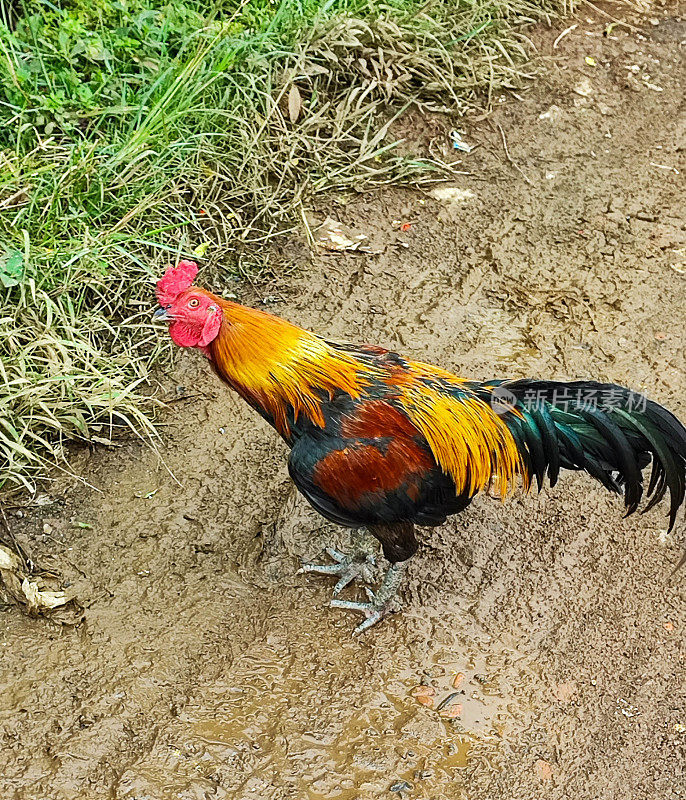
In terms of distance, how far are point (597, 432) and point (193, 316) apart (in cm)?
177

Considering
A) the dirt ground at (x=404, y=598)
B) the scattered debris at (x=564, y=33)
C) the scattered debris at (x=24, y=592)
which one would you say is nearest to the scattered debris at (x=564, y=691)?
the dirt ground at (x=404, y=598)

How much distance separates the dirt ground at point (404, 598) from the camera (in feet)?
12.1

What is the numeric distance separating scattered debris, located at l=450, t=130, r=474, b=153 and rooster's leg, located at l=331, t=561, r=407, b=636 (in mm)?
3683

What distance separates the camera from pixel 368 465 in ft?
12.0

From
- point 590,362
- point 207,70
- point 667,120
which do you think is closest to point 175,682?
point 590,362

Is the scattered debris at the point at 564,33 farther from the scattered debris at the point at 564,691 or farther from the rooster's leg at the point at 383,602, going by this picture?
the scattered debris at the point at 564,691

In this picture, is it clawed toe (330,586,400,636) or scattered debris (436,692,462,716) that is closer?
scattered debris (436,692,462,716)

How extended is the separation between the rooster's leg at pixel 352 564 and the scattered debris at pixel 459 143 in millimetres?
3454

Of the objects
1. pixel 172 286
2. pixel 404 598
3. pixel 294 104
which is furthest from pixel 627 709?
pixel 294 104

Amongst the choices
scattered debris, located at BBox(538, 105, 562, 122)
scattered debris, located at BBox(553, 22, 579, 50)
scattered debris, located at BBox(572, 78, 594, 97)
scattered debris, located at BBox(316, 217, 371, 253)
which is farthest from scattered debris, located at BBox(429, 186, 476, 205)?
scattered debris, located at BBox(553, 22, 579, 50)

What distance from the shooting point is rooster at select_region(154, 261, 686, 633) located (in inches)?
141

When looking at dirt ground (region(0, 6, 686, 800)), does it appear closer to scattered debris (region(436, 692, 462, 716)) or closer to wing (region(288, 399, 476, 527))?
scattered debris (region(436, 692, 462, 716))

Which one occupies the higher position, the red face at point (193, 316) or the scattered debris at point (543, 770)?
the red face at point (193, 316)

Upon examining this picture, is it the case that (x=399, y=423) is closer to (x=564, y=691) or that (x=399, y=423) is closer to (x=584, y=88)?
(x=564, y=691)
